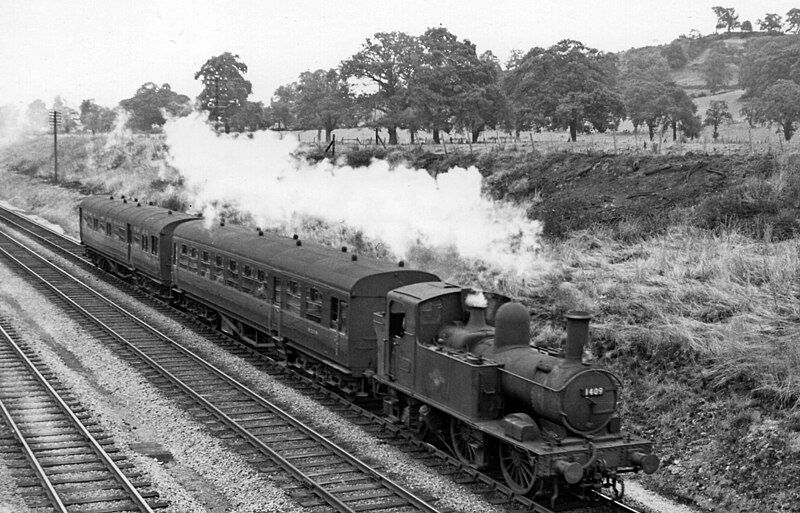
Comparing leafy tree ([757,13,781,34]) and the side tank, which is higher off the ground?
leafy tree ([757,13,781,34])

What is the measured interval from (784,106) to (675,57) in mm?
97468

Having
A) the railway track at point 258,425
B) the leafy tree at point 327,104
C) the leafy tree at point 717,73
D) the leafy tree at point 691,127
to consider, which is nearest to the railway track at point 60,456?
the railway track at point 258,425

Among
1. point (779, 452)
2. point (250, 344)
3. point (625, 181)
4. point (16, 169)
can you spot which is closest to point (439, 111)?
point (625, 181)

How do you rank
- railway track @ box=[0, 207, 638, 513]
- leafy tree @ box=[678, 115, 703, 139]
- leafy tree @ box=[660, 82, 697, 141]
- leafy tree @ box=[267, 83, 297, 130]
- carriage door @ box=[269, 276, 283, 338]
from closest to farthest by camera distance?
railway track @ box=[0, 207, 638, 513] → carriage door @ box=[269, 276, 283, 338] → leafy tree @ box=[678, 115, 703, 139] → leafy tree @ box=[660, 82, 697, 141] → leafy tree @ box=[267, 83, 297, 130]

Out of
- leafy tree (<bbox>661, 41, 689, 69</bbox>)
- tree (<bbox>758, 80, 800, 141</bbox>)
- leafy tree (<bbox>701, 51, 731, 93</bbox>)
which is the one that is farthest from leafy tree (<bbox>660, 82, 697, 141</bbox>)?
leafy tree (<bbox>661, 41, 689, 69</bbox>)

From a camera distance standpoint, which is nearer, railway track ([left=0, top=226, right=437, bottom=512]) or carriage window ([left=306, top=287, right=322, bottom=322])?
railway track ([left=0, top=226, right=437, bottom=512])

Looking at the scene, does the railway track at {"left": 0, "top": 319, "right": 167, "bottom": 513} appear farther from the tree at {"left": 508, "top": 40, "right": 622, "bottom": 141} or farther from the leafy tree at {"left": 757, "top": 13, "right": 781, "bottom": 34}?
the leafy tree at {"left": 757, "top": 13, "right": 781, "bottom": 34}

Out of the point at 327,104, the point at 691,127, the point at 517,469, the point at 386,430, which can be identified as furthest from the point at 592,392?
the point at 691,127

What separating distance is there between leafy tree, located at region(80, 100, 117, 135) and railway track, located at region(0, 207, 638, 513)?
80.0 meters

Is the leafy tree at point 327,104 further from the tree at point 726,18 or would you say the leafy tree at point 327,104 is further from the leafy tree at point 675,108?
the tree at point 726,18

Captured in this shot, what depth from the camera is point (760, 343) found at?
1320cm

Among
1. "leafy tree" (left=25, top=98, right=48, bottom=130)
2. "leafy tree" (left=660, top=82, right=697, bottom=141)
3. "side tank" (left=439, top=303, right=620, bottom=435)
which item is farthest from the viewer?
"leafy tree" (left=25, top=98, right=48, bottom=130)

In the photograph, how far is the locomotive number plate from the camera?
33.9ft

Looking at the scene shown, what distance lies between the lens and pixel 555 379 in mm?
10320
